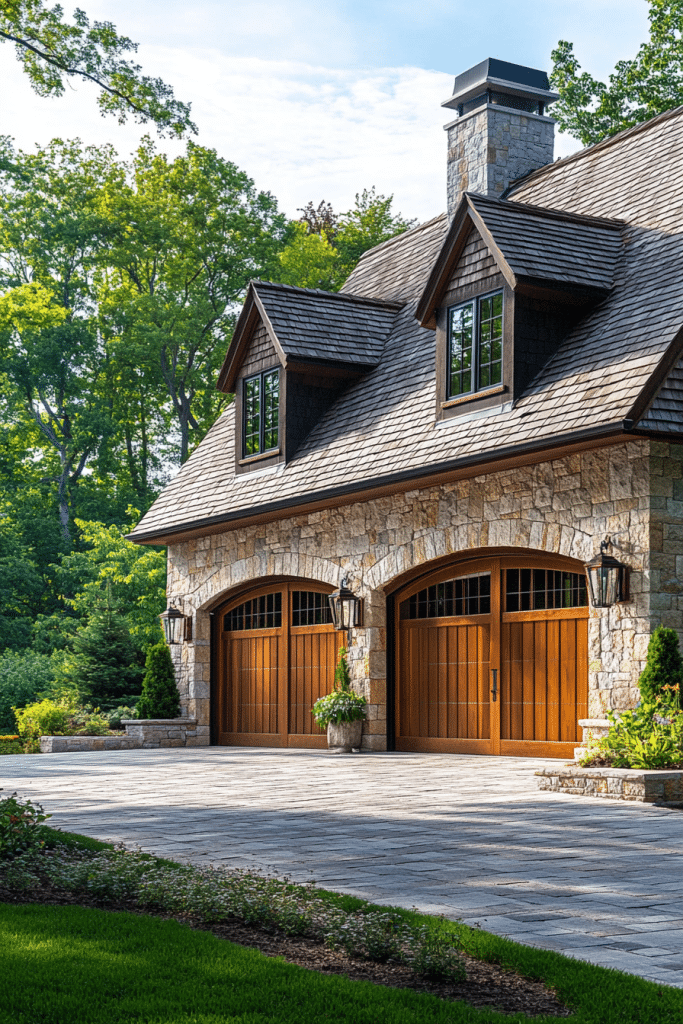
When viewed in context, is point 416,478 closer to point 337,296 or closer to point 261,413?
point 261,413

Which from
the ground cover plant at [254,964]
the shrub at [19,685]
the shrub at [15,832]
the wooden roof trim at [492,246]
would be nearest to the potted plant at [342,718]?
the wooden roof trim at [492,246]

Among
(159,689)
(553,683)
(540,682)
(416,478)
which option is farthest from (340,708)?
(159,689)

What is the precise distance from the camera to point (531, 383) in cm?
1438

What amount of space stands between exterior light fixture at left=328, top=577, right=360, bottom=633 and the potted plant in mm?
976

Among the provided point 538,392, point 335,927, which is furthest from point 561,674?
point 335,927

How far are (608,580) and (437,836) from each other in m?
5.01

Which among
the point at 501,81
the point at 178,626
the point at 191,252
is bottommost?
the point at 178,626

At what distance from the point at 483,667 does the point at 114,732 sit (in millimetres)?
7990

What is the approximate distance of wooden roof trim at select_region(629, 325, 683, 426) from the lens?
1196cm

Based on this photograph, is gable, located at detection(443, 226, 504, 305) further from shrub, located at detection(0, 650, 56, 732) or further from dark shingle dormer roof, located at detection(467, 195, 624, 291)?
shrub, located at detection(0, 650, 56, 732)

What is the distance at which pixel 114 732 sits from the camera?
2066 centimetres

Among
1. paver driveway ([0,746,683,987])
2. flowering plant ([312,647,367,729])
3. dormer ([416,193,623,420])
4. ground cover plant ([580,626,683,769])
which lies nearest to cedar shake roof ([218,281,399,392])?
dormer ([416,193,623,420])

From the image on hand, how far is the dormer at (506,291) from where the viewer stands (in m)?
14.5

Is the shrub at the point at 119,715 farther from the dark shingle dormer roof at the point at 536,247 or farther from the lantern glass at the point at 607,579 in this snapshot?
the lantern glass at the point at 607,579
